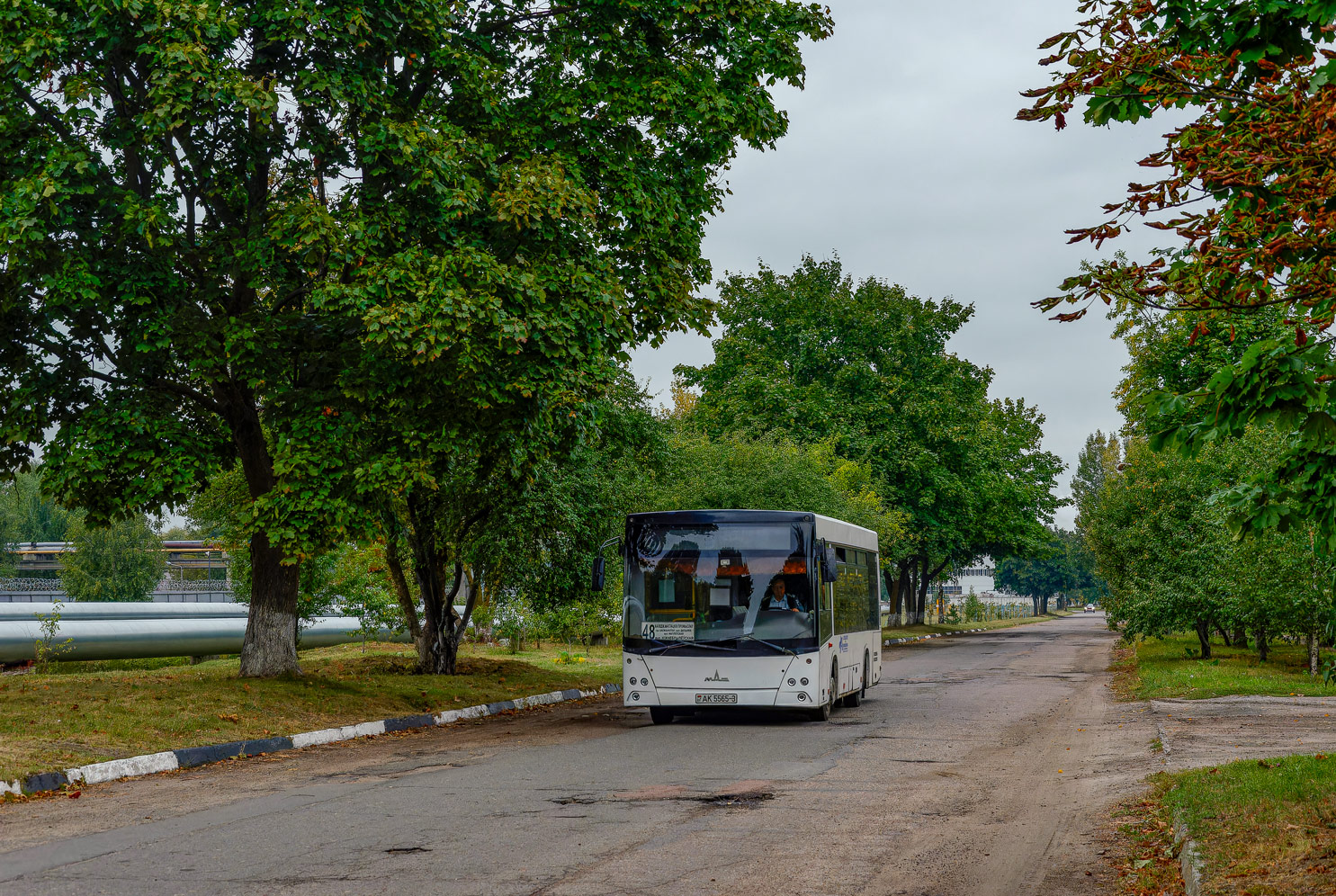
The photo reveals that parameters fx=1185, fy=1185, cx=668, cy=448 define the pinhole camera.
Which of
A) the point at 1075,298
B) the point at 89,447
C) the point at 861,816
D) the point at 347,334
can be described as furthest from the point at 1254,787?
the point at 89,447

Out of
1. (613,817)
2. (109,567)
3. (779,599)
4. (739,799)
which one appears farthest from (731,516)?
(109,567)

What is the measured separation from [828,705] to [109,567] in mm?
50667

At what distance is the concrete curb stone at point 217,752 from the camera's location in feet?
34.9

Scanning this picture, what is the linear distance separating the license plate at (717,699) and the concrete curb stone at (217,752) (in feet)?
12.5

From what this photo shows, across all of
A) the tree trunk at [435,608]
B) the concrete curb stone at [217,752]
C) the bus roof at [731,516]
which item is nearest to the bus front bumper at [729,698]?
the bus roof at [731,516]

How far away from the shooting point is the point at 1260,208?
600 centimetres

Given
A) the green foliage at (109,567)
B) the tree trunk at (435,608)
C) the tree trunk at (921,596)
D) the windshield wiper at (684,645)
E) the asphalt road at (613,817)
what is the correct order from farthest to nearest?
1. the tree trunk at (921,596)
2. the green foliage at (109,567)
3. the tree trunk at (435,608)
4. the windshield wiper at (684,645)
5. the asphalt road at (613,817)

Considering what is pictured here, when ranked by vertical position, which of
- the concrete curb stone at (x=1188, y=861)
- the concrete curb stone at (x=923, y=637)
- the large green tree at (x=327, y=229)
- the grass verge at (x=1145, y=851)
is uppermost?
the large green tree at (x=327, y=229)

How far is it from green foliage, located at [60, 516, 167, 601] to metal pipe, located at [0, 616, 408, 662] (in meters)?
18.9

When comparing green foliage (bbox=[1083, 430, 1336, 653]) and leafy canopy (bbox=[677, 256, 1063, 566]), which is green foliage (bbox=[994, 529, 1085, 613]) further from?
green foliage (bbox=[1083, 430, 1336, 653])

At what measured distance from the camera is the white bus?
16766 mm

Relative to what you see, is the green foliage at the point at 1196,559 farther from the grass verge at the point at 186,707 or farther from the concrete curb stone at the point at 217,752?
the grass verge at the point at 186,707

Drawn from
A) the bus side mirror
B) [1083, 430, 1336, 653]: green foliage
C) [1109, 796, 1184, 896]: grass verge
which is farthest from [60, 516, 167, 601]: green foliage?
[1109, 796, 1184, 896]: grass verge

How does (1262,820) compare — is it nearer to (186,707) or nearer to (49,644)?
(186,707)
